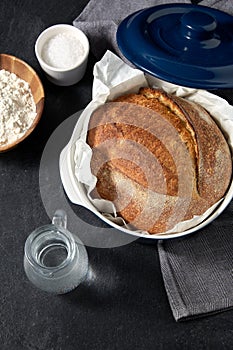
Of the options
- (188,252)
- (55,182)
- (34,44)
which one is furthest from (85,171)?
(34,44)

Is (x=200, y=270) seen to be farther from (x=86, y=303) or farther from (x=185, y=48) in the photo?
(x=185, y=48)

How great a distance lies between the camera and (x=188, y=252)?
1155mm

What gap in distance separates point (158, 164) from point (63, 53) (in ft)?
1.12

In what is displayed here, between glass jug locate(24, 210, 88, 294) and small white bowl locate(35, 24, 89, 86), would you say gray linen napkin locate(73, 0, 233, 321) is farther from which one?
small white bowl locate(35, 24, 89, 86)

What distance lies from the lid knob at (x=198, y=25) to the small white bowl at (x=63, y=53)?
29 centimetres

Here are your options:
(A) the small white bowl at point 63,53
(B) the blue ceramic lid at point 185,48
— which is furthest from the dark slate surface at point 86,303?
(B) the blue ceramic lid at point 185,48

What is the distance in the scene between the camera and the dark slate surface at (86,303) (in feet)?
3.61

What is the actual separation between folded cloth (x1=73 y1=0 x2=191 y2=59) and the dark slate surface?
25 cm

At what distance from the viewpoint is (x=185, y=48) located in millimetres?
1017

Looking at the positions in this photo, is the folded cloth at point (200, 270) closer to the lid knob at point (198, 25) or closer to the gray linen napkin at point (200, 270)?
Answer: the gray linen napkin at point (200, 270)

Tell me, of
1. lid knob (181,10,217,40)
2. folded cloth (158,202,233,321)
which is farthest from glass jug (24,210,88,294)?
lid knob (181,10,217,40)

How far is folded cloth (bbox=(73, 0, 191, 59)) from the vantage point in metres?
1.28

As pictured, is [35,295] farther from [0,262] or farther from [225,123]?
[225,123]

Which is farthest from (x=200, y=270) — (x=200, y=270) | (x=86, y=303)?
(x=86, y=303)
